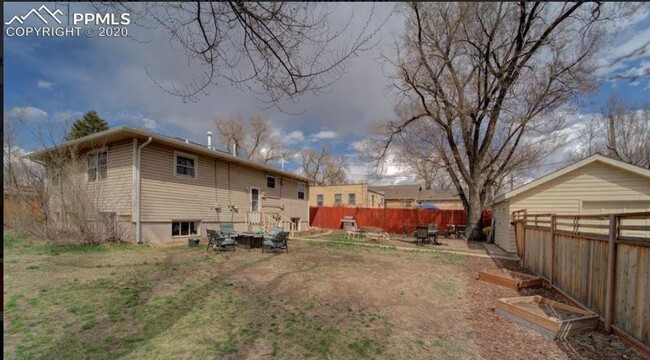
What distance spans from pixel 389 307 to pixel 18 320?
544 cm

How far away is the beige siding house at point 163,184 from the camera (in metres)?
11.2

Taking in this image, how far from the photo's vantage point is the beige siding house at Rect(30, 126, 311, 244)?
440 inches

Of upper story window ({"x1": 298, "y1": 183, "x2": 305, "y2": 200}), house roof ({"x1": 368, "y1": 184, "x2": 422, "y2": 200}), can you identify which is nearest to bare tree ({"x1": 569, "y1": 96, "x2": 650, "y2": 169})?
upper story window ({"x1": 298, "y1": 183, "x2": 305, "y2": 200})

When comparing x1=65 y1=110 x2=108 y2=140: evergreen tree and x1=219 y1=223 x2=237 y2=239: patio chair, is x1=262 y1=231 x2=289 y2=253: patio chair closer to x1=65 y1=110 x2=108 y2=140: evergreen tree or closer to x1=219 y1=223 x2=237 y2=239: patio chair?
x1=219 y1=223 x2=237 y2=239: patio chair

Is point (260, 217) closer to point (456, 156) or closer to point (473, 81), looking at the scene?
point (456, 156)

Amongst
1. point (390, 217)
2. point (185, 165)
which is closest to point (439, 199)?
point (390, 217)

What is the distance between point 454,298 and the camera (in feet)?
20.3

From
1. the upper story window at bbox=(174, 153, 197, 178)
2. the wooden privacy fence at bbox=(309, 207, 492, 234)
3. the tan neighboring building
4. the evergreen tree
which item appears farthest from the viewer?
the tan neighboring building

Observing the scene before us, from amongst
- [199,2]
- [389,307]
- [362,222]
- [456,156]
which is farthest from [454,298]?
[362,222]

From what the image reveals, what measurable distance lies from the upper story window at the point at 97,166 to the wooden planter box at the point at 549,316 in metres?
13.9

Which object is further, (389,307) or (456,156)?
(456,156)

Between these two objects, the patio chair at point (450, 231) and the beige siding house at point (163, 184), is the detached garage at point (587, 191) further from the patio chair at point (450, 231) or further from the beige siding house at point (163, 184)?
the beige siding house at point (163, 184)

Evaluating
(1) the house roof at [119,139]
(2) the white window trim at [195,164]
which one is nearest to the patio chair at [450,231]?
(1) the house roof at [119,139]

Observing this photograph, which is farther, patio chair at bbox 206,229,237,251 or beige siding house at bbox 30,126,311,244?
beige siding house at bbox 30,126,311,244
